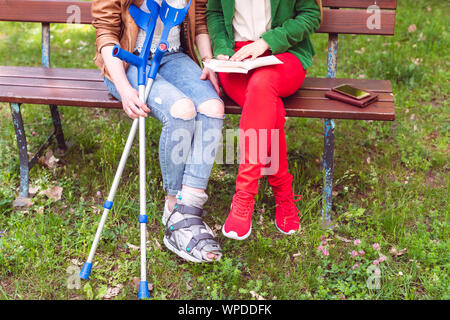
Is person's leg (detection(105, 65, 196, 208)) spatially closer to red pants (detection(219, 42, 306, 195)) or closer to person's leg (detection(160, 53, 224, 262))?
person's leg (detection(160, 53, 224, 262))

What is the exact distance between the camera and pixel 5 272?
2768 mm

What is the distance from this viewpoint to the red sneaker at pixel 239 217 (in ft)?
8.86

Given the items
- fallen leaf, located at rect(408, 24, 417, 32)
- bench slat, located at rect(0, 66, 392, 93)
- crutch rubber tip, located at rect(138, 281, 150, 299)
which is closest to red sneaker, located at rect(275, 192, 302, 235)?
bench slat, located at rect(0, 66, 392, 93)

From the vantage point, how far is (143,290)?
8.34 ft

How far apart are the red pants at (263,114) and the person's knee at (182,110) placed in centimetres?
28

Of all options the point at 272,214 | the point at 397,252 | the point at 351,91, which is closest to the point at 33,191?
the point at 272,214

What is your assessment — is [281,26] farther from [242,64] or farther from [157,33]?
[157,33]

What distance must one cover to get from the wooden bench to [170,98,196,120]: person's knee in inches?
11.6

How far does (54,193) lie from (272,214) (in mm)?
1409

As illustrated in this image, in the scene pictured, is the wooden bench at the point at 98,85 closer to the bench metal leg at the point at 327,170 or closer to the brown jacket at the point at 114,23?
the bench metal leg at the point at 327,170

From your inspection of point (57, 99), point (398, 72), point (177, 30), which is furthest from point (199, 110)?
point (398, 72)

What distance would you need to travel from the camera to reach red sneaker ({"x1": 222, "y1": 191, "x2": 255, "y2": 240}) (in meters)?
2.70

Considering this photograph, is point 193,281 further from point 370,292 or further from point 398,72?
point 398,72

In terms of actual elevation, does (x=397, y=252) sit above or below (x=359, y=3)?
below
